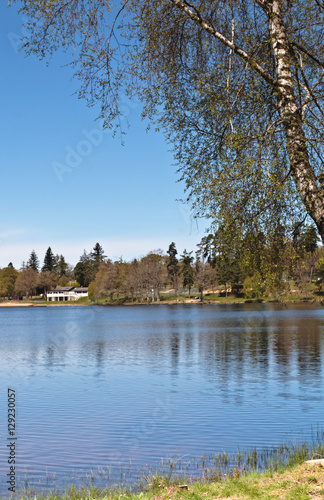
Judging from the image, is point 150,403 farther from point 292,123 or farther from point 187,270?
point 187,270

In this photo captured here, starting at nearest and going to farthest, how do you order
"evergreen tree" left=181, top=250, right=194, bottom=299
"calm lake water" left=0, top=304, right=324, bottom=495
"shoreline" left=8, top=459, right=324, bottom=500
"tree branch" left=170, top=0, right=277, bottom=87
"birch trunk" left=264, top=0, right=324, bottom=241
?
"shoreline" left=8, top=459, right=324, bottom=500
"birch trunk" left=264, top=0, right=324, bottom=241
"tree branch" left=170, top=0, right=277, bottom=87
"calm lake water" left=0, top=304, right=324, bottom=495
"evergreen tree" left=181, top=250, right=194, bottom=299

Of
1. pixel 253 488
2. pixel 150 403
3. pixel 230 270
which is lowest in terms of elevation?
pixel 150 403

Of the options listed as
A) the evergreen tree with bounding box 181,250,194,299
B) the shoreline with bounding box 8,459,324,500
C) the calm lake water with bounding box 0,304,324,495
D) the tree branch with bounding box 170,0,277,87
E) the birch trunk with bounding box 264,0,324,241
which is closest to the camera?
the shoreline with bounding box 8,459,324,500

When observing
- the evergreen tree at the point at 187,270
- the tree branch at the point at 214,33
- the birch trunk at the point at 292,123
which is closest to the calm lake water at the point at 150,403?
→ the birch trunk at the point at 292,123

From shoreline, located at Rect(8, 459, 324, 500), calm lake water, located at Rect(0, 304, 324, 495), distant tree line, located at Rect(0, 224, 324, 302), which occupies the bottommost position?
calm lake water, located at Rect(0, 304, 324, 495)

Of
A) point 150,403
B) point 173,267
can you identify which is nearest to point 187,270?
point 173,267

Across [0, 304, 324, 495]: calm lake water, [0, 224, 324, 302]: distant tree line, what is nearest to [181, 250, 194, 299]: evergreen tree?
[0, 224, 324, 302]: distant tree line

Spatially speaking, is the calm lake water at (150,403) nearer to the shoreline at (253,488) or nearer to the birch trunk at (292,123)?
the shoreline at (253,488)

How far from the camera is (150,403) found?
19797 mm

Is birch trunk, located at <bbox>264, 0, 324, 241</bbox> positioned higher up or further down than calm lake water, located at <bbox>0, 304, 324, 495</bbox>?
higher up

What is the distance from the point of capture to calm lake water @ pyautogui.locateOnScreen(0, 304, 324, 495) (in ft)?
43.8

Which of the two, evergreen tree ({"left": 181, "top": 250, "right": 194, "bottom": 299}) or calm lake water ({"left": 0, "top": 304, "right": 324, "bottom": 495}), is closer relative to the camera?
calm lake water ({"left": 0, "top": 304, "right": 324, "bottom": 495})

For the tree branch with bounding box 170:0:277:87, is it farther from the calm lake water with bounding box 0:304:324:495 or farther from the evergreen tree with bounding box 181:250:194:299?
the evergreen tree with bounding box 181:250:194:299

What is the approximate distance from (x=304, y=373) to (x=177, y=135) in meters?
17.9
